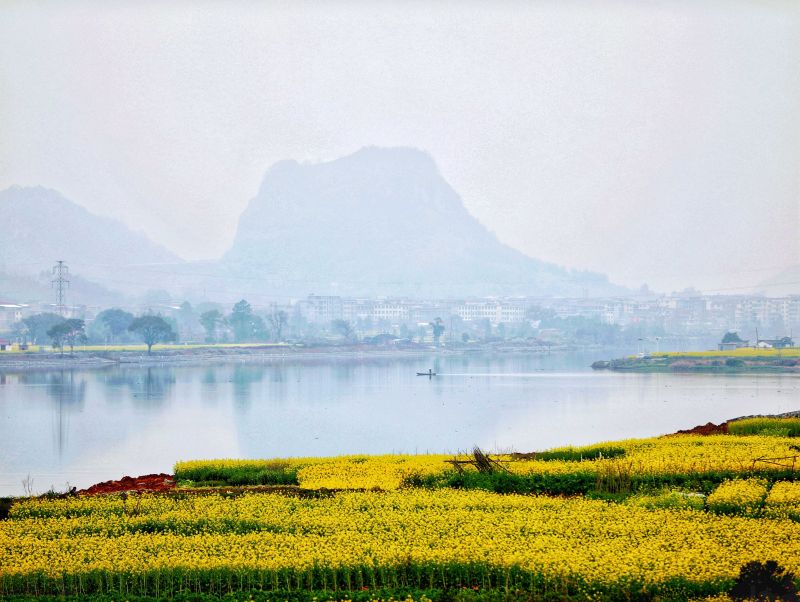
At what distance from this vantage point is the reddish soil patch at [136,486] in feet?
28.4

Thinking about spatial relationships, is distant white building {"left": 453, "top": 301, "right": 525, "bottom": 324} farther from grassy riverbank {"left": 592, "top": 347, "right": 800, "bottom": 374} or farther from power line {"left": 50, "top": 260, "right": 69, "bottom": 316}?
grassy riverbank {"left": 592, "top": 347, "right": 800, "bottom": 374}

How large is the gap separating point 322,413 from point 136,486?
16437 mm

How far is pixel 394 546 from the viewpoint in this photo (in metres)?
5.66

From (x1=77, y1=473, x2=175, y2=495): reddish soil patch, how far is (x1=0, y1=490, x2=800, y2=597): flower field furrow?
141 centimetres

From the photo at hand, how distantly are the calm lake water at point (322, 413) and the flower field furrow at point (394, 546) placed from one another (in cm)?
705

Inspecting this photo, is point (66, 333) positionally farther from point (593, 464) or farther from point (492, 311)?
point (492, 311)

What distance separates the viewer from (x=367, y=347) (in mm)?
72000

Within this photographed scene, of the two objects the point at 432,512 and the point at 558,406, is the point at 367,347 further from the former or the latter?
the point at 432,512

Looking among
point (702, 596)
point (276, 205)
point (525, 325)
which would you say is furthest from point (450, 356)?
point (276, 205)

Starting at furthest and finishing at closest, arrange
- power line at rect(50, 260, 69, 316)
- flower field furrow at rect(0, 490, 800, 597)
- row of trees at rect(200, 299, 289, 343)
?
row of trees at rect(200, 299, 289, 343), power line at rect(50, 260, 69, 316), flower field furrow at rect(0, 490, 800, 597)

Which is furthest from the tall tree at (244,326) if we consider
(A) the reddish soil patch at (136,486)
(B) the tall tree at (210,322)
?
(A) the reddish soil patch at (136,486)

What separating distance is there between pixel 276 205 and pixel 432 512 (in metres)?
159

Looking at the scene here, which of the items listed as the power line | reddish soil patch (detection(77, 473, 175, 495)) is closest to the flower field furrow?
reddish soil patch (detection(77, 473, 175, 495))

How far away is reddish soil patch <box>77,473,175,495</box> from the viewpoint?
8644 mm
